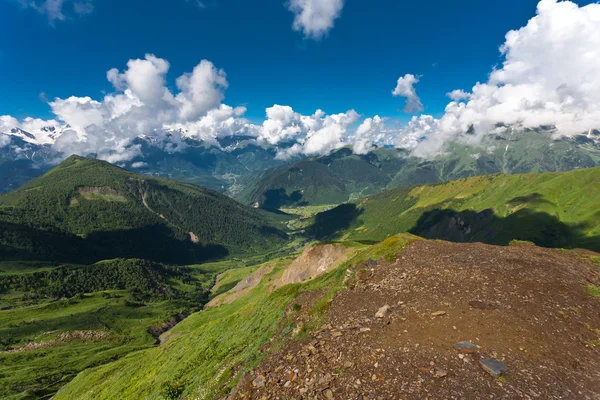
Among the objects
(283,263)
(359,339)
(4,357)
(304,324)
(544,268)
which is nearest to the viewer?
(359,339)

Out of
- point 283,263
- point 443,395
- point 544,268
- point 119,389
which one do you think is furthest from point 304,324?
point 283,263

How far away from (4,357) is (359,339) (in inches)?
7664

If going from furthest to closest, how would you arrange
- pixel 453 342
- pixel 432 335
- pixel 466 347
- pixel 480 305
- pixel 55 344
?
pixel 55 344 → pixel 480 305 → pixel 432 335 → pixel 453 342 → pixel 466 347

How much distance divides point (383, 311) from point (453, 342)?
6.17 meters

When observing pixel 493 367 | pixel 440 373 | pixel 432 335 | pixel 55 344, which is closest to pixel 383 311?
pixel 432 335

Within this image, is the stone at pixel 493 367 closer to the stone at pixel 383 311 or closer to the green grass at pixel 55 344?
the stone at pixel 383 311

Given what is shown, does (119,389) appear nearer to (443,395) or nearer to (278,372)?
(278,372)

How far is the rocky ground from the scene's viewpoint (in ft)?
53.6

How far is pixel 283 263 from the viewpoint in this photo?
622 ft

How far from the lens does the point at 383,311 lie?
2481 cm

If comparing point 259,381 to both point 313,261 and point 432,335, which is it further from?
point 313,261

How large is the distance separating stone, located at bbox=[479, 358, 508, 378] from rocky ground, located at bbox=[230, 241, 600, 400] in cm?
6

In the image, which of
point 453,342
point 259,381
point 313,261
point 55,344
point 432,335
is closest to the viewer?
point 259,381

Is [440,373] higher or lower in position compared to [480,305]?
lower
